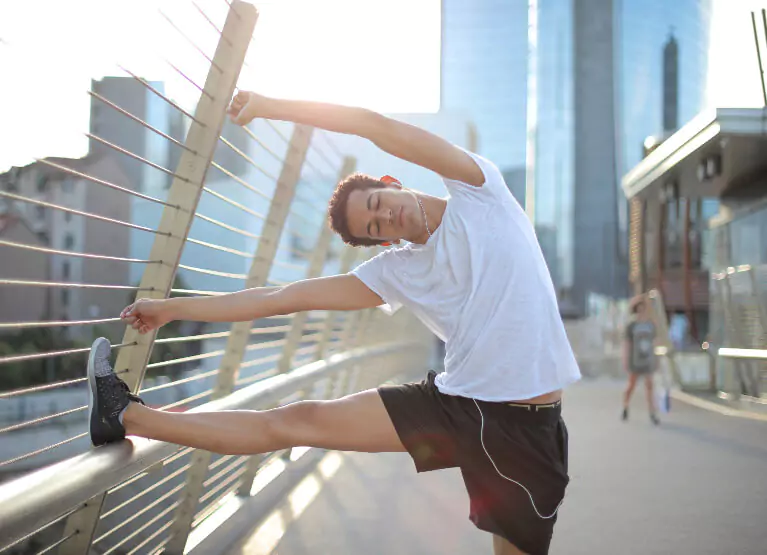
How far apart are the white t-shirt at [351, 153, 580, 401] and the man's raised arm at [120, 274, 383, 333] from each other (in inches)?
13.5

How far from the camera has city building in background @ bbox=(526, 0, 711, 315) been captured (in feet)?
298

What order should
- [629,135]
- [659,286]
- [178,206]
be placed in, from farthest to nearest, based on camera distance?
[629,135]
[659,286]
[178,206]

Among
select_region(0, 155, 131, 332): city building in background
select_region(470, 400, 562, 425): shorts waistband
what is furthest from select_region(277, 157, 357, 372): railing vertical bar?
select_region(0, 155, 131, 332): city building in background

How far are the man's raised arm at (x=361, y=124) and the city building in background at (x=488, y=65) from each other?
107 metres

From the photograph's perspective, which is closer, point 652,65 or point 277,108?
point 277,108

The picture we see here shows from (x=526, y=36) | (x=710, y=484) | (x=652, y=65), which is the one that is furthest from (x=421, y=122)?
(x=526, y=36)

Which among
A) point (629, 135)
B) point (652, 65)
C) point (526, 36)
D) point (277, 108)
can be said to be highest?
point (526, 36)

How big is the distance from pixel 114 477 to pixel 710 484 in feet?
15.0

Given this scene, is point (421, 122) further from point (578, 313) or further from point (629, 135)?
point (629, 135)

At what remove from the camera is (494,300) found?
266 centimetres

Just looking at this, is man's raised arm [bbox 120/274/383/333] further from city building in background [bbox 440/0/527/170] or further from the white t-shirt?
city building in background [bbox 440/0/527/170]

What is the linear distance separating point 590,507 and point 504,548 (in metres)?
2.33

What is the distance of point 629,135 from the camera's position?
9525 centimetres

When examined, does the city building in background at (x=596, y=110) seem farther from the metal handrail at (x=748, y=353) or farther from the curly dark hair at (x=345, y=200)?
the curly dark hair at (x=345, y=200)
